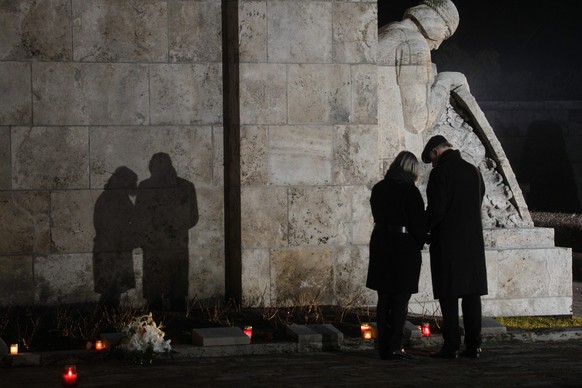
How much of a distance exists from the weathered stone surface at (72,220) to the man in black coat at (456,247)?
11.3 feet

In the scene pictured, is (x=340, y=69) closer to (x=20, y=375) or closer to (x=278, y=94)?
(x=278, y=94)

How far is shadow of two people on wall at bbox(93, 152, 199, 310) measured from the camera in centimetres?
1050

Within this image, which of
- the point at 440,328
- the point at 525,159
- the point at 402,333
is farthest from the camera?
the point at 525,159

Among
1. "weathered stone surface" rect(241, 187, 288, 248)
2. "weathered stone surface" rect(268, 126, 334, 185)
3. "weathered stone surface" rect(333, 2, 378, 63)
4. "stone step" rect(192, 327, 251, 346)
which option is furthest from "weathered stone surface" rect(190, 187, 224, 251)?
"stone step" rect(192, 327, 251, 346)

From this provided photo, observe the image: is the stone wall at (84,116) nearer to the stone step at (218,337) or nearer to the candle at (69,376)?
the stone step at (218,337)

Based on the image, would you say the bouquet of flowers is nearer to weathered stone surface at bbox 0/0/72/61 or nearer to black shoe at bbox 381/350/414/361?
black shoe at bbox 381/350/414/361

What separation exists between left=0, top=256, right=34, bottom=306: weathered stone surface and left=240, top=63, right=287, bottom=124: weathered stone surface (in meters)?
2.36

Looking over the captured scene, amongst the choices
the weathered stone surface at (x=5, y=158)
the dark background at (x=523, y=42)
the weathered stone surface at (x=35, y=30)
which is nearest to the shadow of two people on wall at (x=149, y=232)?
the weathered stone surface at (x=5, y=158)

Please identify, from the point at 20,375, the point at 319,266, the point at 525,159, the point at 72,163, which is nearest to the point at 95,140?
the point at 72,163

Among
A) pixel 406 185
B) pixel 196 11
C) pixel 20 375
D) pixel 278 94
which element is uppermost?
pixel 196 11

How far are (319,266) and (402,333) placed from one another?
86.6 inches

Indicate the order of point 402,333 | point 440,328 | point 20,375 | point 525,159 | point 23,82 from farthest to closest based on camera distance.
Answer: point 525,159 → point 23,82 → point 440,328 → point 402,333 → point 20,375

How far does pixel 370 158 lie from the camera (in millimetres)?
10773

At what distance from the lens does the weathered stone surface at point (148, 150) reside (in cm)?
1045
